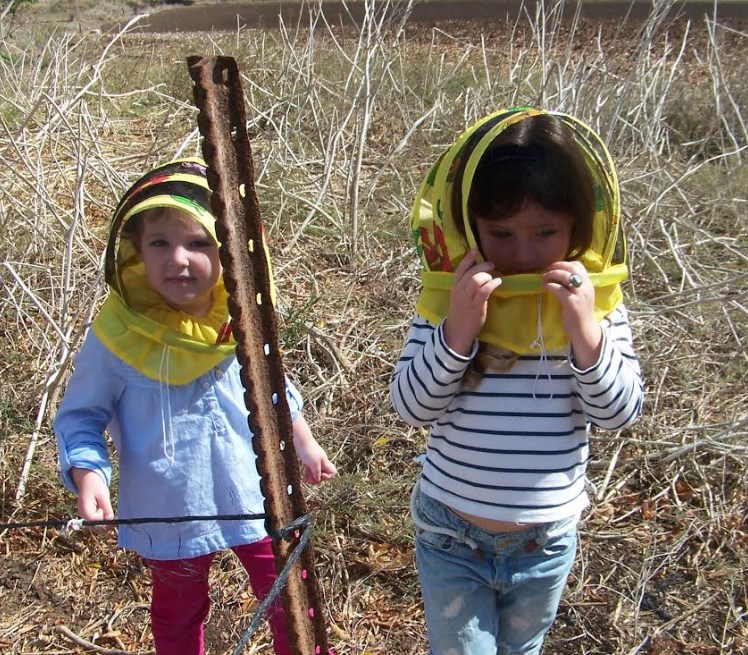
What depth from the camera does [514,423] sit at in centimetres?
148

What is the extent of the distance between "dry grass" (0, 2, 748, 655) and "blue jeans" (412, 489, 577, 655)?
82 centimetres

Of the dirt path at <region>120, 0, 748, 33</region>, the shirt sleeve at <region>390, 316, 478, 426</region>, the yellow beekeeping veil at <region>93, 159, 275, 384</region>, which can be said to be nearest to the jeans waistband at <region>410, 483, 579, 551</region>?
the shirt sleeve at <region>390, 316, 478, 426</region>

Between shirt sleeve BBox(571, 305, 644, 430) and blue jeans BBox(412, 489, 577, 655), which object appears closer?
shirt sleeve BBox(571, 305, 644, 430)

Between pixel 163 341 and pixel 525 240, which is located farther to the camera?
pixel 163 341

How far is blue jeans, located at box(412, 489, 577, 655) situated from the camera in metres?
1.52

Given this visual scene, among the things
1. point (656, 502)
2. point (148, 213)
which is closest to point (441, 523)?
point (148, 213)

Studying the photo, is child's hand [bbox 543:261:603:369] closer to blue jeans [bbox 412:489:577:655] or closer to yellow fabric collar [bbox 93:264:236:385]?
blue jeans [bbox 412:489:577:655]

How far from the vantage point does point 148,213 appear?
5.38 ft

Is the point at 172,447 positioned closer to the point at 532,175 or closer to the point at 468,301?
the point at 468,301

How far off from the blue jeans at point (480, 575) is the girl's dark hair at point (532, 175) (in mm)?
565

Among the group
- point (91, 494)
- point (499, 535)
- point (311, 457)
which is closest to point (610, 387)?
point (499, 535)

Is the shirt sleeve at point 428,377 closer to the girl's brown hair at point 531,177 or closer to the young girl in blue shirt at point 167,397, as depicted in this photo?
the girl's brown hair at point 531,177

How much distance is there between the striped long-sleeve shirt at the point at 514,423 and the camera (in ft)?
4.82

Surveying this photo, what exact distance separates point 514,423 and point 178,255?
72 cm
